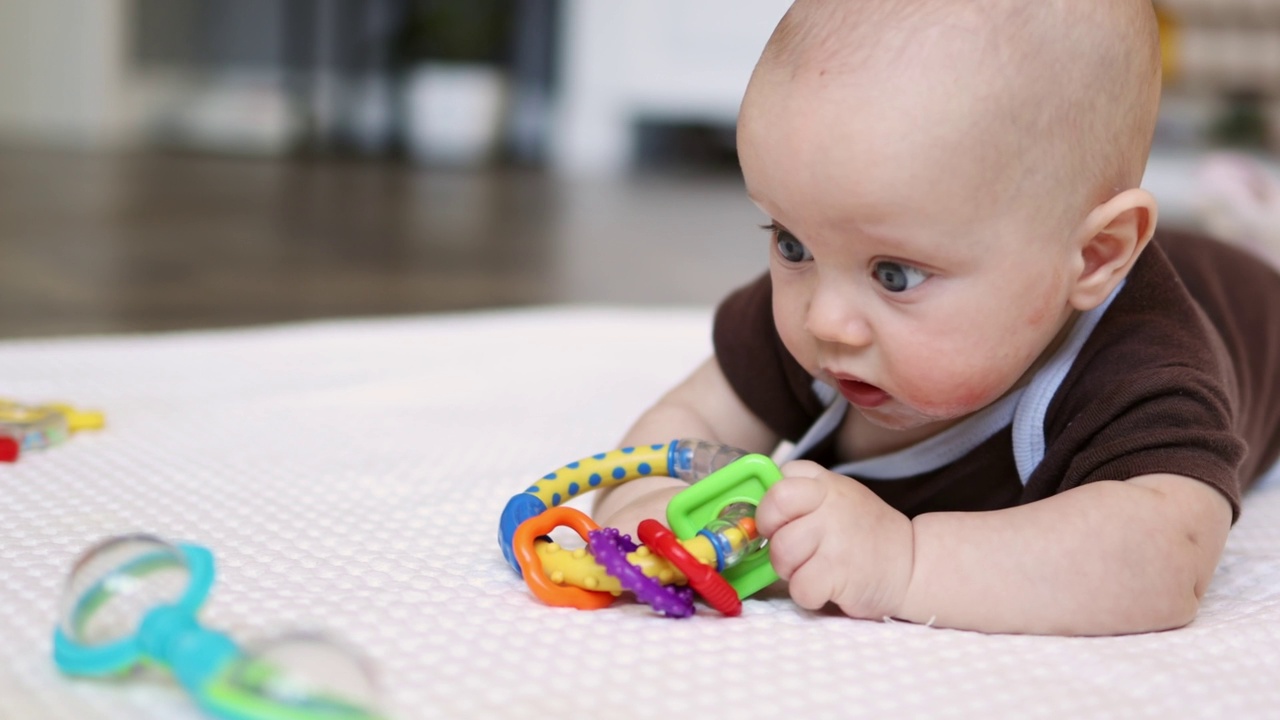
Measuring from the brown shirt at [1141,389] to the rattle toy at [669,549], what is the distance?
127 mm

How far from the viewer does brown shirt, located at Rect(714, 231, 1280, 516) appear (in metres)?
0.63

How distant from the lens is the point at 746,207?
2.93 metres

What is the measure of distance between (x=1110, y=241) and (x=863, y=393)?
0.14 m

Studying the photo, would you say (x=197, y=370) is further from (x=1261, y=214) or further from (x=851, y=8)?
A: (x=1261, y=214)

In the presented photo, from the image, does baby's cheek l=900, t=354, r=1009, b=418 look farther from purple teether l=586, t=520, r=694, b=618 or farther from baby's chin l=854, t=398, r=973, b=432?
purple teether l=586, t=520, r=694, b=618

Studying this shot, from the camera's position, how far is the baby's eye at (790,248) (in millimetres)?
622

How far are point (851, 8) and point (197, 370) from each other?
28.2 inches

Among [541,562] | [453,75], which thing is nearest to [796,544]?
[541,562]

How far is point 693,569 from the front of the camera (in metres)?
0.57

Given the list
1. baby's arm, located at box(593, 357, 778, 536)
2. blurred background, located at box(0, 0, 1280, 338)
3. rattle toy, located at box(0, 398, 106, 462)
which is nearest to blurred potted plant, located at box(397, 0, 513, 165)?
blurred background, located at box(0, 0, 1280, 338)

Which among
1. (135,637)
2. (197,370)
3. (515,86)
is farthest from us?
(515,86)

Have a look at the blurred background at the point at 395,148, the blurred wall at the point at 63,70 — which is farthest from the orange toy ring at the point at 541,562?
the blurred wall at the point at 63,70

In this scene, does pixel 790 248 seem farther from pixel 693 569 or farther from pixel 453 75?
pixel 453 75

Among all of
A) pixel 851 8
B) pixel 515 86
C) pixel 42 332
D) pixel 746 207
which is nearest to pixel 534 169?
pixel 515 86
